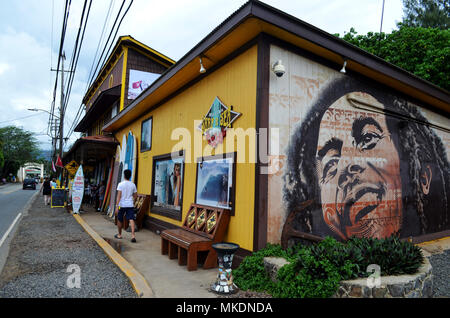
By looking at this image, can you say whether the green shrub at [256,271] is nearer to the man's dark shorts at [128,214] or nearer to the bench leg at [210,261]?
the bench leg at [210,261]

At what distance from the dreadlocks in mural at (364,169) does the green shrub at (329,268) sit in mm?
1294

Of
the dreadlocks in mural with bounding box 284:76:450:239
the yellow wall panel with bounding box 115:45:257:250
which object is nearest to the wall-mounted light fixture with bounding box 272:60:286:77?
the yellow wall panel with bounding box 115:45:257:250

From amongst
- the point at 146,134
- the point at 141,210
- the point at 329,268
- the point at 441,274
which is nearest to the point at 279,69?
the point at 329,268

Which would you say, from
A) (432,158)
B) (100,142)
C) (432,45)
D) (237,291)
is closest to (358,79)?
(432,158)

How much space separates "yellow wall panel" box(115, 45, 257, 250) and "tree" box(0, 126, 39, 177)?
6309 centimetres

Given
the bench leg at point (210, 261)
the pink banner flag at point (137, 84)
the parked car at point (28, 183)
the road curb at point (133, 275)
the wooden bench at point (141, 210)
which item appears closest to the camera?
the road curb at point (133, 275)

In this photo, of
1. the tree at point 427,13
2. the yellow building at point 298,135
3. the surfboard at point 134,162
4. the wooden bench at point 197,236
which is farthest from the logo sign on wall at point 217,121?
the tree at point 427,13

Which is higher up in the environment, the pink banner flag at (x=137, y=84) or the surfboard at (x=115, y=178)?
the pink banner flag at (x=137, y=84)

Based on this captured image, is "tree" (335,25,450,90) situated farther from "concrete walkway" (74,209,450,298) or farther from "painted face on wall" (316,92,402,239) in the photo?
"concrete walkway" (74,209,450,298)

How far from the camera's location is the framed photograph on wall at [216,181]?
5840 mm

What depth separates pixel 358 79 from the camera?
263 inches

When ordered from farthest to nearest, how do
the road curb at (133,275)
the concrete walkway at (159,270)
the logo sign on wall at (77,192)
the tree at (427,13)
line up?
1. the tree at (427,13)
2. the logo sign on wall at (77,192)
3. the concrete walkway at (159,270)
4. the road curb at (133,275)

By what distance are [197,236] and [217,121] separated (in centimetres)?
239
